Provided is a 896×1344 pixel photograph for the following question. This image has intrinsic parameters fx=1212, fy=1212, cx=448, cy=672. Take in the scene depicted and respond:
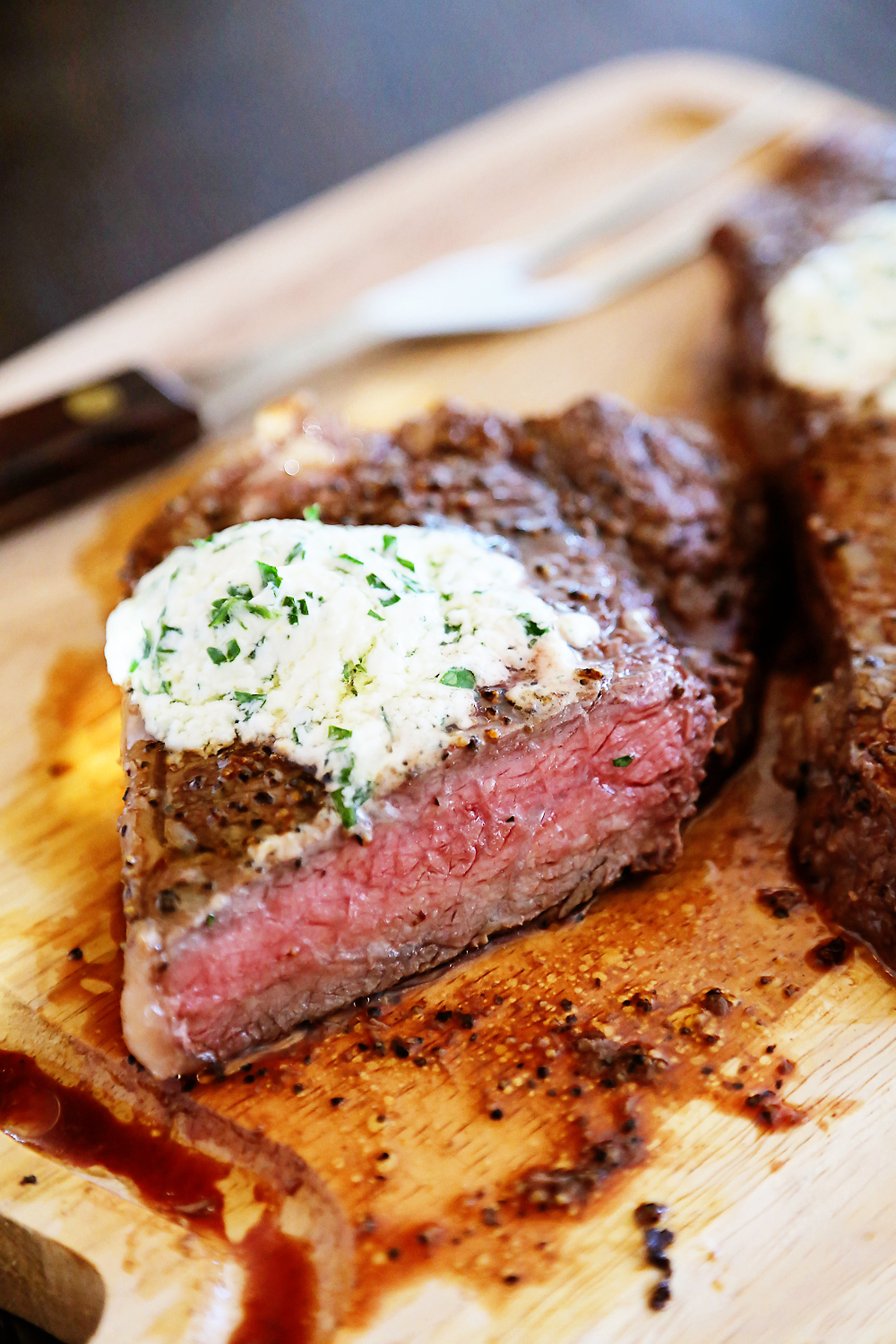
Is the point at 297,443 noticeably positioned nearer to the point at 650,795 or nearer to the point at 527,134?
the point at 650,795

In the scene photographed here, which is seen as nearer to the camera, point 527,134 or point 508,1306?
point 508,1306

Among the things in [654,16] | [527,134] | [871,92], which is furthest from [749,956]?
[654,16]

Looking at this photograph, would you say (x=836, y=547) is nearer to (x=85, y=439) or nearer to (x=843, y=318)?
(x=843, y=318)

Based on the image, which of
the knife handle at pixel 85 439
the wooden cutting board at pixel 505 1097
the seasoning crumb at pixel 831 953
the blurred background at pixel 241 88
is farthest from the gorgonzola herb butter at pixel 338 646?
the blurred background at pixel 241 88

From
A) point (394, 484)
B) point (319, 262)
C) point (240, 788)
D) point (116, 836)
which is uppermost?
point (319, 262)

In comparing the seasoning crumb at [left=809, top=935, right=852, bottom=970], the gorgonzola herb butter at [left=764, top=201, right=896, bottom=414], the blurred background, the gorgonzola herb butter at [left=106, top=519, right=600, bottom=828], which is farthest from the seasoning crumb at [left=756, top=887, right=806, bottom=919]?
the blurred background

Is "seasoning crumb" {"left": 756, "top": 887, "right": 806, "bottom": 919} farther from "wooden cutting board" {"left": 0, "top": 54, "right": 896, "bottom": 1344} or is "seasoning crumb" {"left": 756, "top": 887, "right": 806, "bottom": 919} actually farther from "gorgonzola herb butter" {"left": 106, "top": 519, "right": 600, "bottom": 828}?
"gorgonzola herb butter" {"left": 106, "top": 519, "right": 600, "bottom": 828}
